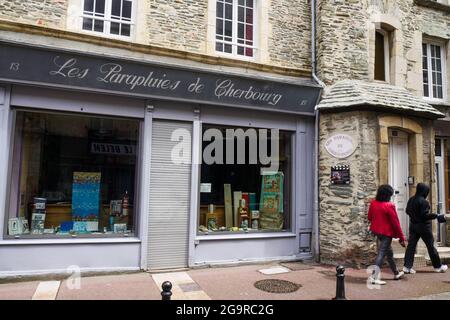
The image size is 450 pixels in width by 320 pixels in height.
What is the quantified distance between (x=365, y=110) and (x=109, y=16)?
566 centimetres

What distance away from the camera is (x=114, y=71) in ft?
21.6

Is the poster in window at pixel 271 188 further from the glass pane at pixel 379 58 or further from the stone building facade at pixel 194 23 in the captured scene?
the glass pane at pixel 379 58

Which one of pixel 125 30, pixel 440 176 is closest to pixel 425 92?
pixel 440 176

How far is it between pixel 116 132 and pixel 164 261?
8.94 feet

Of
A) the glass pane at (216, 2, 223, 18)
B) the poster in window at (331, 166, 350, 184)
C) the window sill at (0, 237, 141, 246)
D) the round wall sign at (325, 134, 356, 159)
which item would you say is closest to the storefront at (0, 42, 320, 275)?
the window sill at (0, 237, 141, 246)

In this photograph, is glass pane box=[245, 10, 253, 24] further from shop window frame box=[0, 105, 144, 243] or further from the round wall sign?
shop window frame box=[0, 105, 144, 243]

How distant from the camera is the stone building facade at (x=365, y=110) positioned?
756 cm

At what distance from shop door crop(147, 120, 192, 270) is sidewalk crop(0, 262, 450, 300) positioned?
44cm

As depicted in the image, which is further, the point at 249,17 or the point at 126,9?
the point at 249,17

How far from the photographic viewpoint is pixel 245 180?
829 centimetres

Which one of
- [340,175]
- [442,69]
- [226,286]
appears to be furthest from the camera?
[442,69]

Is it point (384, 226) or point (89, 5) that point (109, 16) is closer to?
point (89, 5)

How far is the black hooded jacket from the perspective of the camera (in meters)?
7.01

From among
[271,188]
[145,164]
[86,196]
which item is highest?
[145,164]
